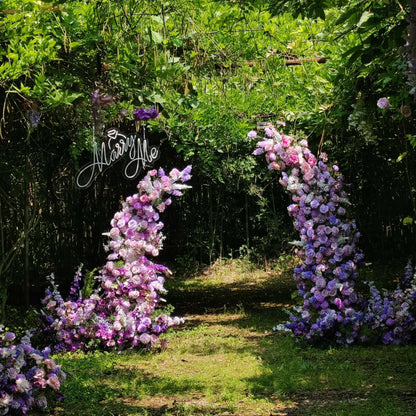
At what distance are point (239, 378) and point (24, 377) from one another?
174 cm

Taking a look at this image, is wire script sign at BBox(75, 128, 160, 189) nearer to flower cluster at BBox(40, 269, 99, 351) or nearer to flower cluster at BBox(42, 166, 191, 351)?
flower cluster at BBox(42, 166, 191, 351)

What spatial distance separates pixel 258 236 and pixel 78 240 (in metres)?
4.04

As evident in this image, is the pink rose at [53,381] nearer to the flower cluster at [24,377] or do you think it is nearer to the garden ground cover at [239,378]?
the flower cluster at [24,377]

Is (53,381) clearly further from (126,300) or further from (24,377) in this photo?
(126,300)

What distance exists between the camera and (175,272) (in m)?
11.5

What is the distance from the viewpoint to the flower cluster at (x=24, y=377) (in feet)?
12.0

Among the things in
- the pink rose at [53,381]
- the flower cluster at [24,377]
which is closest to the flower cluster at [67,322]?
the flower cluster at [24,377]

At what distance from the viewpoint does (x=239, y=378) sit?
4793 mm

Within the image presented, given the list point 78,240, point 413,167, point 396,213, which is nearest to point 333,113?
point 413,167

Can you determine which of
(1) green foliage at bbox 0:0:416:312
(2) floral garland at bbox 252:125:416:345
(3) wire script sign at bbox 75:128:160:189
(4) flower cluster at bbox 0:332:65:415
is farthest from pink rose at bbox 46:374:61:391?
(3) wire script sign at bbox 75:128:160:189

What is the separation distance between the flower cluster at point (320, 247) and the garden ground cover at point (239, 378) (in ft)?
0.78

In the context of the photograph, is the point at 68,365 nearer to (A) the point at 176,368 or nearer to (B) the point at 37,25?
(A) the point at 176,368

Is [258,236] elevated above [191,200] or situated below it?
below

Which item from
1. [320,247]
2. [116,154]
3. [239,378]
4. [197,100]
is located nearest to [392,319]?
[320,247]
